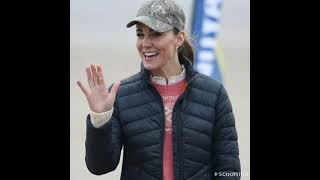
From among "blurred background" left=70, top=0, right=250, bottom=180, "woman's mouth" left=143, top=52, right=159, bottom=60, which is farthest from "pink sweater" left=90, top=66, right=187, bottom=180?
"blurred background" left=70, top=0, right=250, bottom=180

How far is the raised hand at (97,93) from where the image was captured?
1607 millimetres

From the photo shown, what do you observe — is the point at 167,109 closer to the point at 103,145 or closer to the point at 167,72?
the point at 167,72

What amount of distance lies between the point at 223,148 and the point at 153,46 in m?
0.44

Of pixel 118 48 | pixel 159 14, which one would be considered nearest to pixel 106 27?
pixel 118 48

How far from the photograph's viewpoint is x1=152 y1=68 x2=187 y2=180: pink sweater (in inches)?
65.9

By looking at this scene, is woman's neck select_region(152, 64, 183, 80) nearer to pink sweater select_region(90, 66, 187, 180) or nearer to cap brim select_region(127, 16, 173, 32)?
pink sweater select_region(90, 66, 187, 180)

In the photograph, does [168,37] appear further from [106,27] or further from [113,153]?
[106,27]

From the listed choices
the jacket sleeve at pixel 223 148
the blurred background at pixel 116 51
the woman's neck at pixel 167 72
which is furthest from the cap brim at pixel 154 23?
the blurred background at pixel 116 51

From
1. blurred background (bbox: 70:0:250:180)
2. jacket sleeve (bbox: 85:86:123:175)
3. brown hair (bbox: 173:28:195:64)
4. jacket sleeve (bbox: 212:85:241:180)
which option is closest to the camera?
jacket sleeve (bbox: 85:86:123:175)

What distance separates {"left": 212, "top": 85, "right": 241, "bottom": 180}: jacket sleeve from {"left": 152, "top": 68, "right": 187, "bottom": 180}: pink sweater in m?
0.15

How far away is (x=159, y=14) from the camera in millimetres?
1685

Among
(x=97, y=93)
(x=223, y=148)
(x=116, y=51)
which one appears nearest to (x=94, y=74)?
(x=97, y=93)

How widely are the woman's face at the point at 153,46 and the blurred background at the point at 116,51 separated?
80 centimetres
